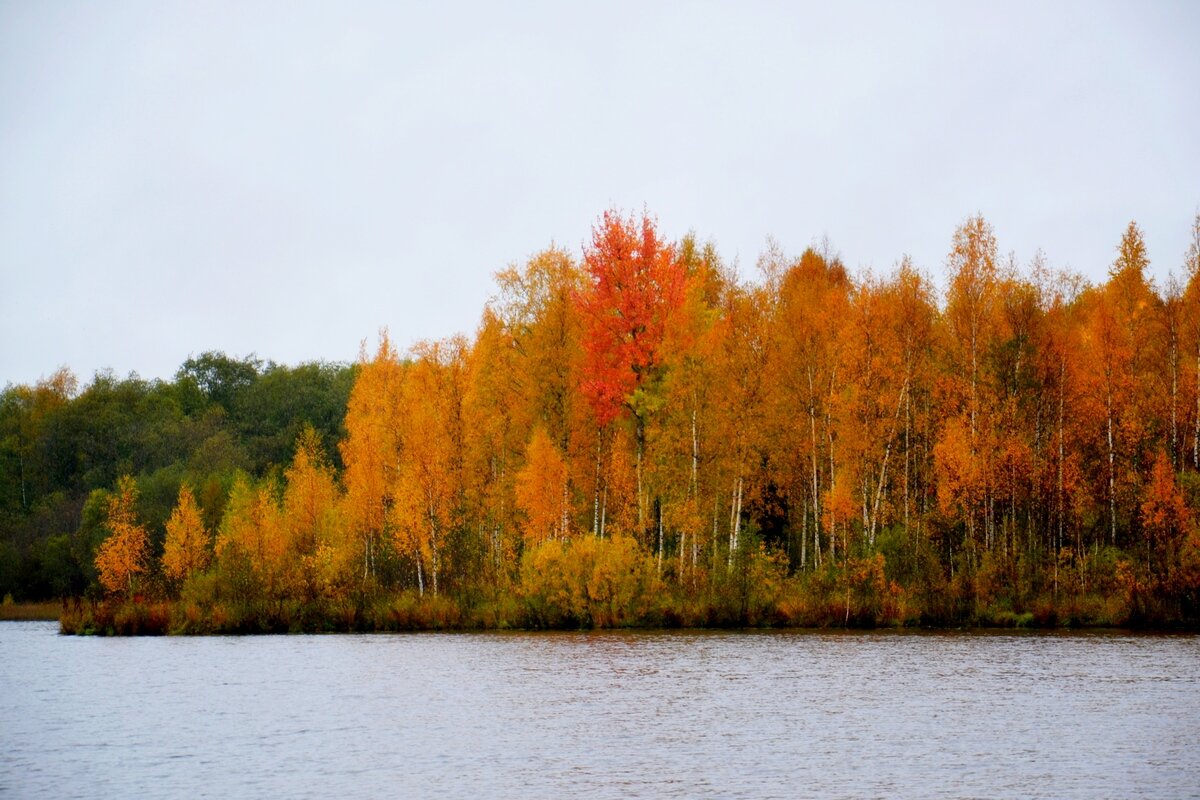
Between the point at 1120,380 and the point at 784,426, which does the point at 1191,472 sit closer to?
the point at 1120,380

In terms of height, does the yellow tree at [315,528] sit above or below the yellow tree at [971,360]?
below

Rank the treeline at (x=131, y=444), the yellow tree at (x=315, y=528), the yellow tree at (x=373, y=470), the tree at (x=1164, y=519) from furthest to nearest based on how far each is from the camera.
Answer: the treeline at (x=131, y=444)
the yellow tree at (x=373, y=470)
the yellow tree at (x=315, y=528)
the tree at (x=1164, y=519)

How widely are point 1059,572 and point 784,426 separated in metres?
13.3

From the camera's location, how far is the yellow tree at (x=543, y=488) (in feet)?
154

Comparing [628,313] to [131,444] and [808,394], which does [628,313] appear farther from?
[131,444]

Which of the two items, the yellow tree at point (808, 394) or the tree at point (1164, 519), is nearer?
the tree at point (1164, 519)

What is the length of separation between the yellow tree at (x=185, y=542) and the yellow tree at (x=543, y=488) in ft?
81.6

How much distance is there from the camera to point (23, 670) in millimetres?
35562

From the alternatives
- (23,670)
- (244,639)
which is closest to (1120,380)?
(244,639)

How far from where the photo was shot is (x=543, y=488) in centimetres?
4734

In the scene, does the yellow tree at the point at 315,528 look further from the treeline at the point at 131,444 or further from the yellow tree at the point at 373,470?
the treeline at the point at 131,444

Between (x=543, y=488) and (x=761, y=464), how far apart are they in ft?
33.4

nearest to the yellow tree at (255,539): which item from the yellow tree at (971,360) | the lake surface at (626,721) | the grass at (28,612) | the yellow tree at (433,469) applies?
the yellow tree at (433,469)

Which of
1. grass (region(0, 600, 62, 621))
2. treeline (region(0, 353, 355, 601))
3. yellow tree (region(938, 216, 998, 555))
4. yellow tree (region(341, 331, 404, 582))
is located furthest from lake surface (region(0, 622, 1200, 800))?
treeline (region(0, 353, 355, 601))
